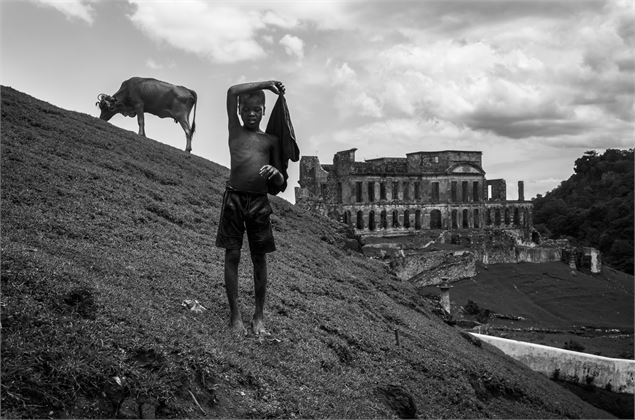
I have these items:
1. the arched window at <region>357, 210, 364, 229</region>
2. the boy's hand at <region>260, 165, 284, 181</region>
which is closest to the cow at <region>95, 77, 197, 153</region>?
the boy's hand at <region>260, 165, 284, 181</region>

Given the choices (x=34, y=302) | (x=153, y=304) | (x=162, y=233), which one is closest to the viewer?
(x=34, y=302)

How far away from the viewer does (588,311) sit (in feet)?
116

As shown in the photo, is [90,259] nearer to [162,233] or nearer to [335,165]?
[162,233]

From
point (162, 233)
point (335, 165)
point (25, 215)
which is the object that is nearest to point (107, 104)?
point (162, 233)

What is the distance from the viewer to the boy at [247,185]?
7352 mm

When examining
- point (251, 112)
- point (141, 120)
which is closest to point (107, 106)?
point (141, 120)

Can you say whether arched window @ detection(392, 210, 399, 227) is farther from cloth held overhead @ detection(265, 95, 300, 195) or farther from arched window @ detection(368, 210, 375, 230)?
cloth held overhead @ detection(265, 95, 300, 195)

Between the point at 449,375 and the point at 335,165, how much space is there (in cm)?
5129

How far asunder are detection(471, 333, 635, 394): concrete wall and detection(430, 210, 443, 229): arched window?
137 ft

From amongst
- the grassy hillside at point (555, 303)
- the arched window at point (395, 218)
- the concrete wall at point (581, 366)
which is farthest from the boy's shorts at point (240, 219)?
the arched window at point (395, 218)

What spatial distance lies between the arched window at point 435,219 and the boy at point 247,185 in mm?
56448

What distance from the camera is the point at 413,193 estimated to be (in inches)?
2446

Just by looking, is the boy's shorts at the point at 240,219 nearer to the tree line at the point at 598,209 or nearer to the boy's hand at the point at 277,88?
the boy's hand at the point at 277,88

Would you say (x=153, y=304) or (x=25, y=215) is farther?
(x=25, y=215)
